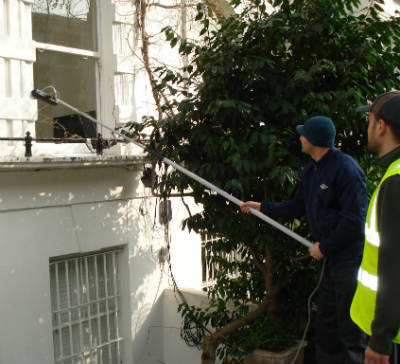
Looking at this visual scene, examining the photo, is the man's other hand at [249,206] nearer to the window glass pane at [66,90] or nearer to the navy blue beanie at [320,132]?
the navy blue beanie at [320,132]

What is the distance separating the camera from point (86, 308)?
5.24 meters

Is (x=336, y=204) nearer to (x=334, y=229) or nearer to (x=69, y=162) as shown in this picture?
(x=334, y=229)

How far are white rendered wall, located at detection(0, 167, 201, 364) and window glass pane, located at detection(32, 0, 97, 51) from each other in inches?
57.5

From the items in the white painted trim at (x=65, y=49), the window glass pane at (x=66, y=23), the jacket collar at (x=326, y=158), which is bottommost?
the jacket collar at (x=326, y=158)

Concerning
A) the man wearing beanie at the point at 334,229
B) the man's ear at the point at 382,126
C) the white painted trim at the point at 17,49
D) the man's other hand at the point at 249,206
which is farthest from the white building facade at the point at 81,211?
the man's ear at the point at 382,126

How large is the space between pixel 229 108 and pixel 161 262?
8.38ft

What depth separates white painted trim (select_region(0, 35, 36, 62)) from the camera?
438 cm

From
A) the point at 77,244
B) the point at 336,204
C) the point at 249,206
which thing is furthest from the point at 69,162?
the point at 336,204

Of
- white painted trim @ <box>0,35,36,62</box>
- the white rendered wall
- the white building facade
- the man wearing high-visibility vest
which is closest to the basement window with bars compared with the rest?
the white building facade

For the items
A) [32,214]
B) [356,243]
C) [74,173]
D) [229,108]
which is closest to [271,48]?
[229,108]

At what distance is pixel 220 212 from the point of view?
445 cm

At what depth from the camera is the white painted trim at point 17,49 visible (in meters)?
4.38

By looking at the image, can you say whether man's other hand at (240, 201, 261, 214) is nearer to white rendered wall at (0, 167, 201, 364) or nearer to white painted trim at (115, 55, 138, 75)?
white rendered wall at (0, 167, 201, 364)

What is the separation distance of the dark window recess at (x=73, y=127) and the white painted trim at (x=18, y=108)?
2.01 feet
